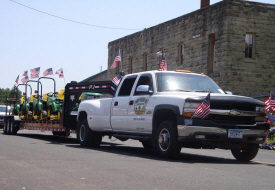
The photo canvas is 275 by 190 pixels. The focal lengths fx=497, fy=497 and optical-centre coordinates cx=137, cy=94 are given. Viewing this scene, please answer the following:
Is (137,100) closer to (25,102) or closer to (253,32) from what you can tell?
(25,102)

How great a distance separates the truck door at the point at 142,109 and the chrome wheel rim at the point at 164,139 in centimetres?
56

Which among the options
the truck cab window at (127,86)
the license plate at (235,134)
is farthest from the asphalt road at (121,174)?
the truck cab window at (127,86)

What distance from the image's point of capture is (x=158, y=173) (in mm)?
8227

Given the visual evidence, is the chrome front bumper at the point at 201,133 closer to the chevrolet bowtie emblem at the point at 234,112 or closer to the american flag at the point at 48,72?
the chevrolet bowtie emblem at the point at 234,112

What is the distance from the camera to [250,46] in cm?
2773

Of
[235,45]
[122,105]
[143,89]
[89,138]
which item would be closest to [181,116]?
[143,89]

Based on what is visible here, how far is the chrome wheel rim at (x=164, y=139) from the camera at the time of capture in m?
10.8

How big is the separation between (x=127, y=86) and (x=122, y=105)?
62 cm

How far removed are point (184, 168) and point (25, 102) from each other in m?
14.5

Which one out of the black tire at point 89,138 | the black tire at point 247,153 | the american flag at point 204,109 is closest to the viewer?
the american flag at point 204,109

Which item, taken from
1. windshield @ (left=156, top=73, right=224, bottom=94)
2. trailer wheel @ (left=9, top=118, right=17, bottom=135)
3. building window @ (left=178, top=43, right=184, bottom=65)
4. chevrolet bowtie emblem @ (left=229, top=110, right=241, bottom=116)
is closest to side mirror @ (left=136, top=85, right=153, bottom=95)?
windshield @ (left=156, top=73, right=224, bottom=94)

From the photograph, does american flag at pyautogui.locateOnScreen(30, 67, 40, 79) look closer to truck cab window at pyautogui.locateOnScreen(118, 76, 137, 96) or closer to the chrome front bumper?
truck cab window at pyautogui.locateOnScreen(118, 76, 137, 96)

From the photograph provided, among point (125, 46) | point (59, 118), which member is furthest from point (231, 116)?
point (125, 46)

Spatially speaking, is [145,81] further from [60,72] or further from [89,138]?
[60,72]
